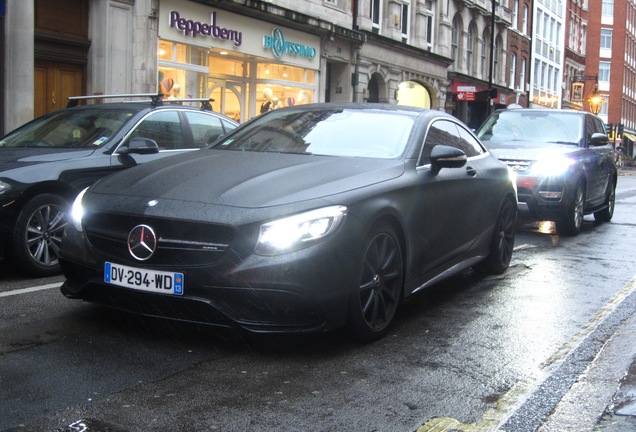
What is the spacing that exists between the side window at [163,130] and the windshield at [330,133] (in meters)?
1.68

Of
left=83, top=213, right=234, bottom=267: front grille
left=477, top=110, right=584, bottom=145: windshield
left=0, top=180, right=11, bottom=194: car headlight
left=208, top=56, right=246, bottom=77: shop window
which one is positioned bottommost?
left=83, top=213, right=234, bottom=267: front grille

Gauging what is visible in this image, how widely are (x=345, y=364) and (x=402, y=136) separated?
2064mm

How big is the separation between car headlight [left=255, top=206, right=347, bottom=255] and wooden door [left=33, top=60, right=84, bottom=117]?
13.2 meters

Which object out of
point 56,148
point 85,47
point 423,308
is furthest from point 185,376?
point 85,47

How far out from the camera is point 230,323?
4410 mm

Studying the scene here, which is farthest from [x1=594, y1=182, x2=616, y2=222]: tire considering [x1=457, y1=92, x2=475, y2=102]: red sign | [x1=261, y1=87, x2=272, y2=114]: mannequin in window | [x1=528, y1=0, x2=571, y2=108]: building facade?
[x1=528, y1=0, x2=571, y2=108]: building facade

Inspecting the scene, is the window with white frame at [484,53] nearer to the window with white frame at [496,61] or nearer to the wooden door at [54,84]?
the window with white frame at [496,61]

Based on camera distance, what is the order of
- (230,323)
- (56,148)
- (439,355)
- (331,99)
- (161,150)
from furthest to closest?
(331,99) → (161,150) → (56,148) → (439,355) → (230,323)

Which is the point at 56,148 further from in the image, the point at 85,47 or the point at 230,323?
the point at 85,47

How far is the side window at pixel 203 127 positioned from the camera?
→ 27.6ft

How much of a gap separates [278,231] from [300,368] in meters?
0.78

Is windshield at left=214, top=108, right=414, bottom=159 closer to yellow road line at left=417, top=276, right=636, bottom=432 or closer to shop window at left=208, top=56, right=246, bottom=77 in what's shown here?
yellow road line at left=417, top=276, right=636, bottom=432

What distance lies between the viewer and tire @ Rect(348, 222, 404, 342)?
4734 mm

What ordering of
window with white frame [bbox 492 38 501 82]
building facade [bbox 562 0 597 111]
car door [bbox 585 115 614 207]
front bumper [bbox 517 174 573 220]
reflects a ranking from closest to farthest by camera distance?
front bumper [bbox 517 174 573 220]
car door [bbox 585 115 614 207]
window with white frame [bbox 492 38 501 82]
building facade [bbox 562 0 597 111]
